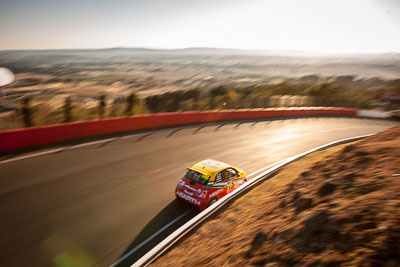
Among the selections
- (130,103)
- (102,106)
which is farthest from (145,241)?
(130,103)

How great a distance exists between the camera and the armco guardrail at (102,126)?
12087 mm

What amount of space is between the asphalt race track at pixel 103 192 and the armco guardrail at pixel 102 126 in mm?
1206

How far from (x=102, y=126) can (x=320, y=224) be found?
13.9 metres

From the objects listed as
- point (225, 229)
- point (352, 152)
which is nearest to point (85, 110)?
point (225, 229)

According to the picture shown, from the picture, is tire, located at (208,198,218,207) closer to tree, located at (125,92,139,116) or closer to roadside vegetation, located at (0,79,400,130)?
roadside vegetation, located at (0,79,400,130)

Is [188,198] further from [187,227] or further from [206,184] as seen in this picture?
[187,227]

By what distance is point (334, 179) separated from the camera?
529 cm

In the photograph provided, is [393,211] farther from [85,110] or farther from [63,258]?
[85,110]

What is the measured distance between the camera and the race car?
26.0 feet

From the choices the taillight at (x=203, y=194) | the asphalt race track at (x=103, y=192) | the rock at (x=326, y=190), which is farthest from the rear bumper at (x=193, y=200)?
the rock at (x=326, y=190)

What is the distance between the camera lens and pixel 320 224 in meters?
3.66

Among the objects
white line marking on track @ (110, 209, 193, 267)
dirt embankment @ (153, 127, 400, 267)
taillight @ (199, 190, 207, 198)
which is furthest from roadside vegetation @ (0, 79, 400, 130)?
dirt embankment @ (153, 127, 400, 267)

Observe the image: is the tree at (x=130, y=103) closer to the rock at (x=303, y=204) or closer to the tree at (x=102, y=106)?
the tree at (x=102, y=106)

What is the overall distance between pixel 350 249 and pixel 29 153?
13.2 metres
